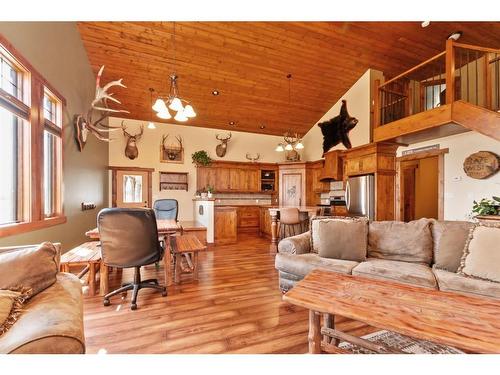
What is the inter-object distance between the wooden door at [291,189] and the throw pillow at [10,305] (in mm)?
6255

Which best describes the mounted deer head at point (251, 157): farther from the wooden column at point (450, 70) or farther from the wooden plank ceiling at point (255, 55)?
the wooden column at point (450, 70)

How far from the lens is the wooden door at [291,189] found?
6980 millimetres

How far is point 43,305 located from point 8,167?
175cm

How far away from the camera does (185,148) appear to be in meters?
6.70

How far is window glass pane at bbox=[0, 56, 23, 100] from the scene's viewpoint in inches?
80.2

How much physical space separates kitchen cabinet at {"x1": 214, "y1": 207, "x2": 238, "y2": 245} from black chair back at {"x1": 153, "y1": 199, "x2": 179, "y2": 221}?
1.23 metres

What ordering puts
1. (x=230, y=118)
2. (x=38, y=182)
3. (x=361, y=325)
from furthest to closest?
(x=230, y=118) < (x=38, y=182) < (x=361, y=325)

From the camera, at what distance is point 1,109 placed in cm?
208

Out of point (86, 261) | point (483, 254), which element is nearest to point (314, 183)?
point (483, 254)

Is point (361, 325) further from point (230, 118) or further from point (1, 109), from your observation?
point (230, 118)
